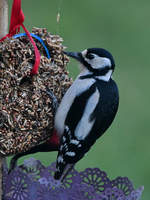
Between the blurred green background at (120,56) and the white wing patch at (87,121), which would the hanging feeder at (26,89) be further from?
the blurred green background at (120,56)

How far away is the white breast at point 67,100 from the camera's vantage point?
128 inches

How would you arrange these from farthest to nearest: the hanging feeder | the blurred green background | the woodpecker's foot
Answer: the blurred green background → the woodpecker's foot → the hanging feeder

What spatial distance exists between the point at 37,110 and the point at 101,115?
36 cm

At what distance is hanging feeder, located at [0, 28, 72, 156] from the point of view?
300 cm

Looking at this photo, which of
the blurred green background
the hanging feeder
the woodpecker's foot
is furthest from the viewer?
the blurred green background

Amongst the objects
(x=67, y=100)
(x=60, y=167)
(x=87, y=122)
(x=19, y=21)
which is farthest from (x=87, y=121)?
(x=19, y=21)

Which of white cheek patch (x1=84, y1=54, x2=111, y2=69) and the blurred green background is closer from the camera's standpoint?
white cheek patch (x1=84, y1=54, x2=111, y2=69)

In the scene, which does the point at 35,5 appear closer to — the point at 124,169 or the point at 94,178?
the point at 124,169

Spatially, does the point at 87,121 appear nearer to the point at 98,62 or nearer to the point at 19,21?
the point at 98,62

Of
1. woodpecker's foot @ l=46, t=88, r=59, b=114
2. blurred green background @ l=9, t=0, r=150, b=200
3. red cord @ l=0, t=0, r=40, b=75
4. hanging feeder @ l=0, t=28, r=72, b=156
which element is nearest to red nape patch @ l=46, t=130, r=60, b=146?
hanging feeder @ l=0, t=28, r=72, b=156

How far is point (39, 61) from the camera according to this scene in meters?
3.12

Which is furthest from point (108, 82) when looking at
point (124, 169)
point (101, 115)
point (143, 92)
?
point (143, 92)

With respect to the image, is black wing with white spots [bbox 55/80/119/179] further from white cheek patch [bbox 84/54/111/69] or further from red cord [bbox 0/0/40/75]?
red cord [bbox 0/0/40/75]

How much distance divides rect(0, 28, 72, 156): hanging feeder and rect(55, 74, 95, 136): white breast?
45mm
